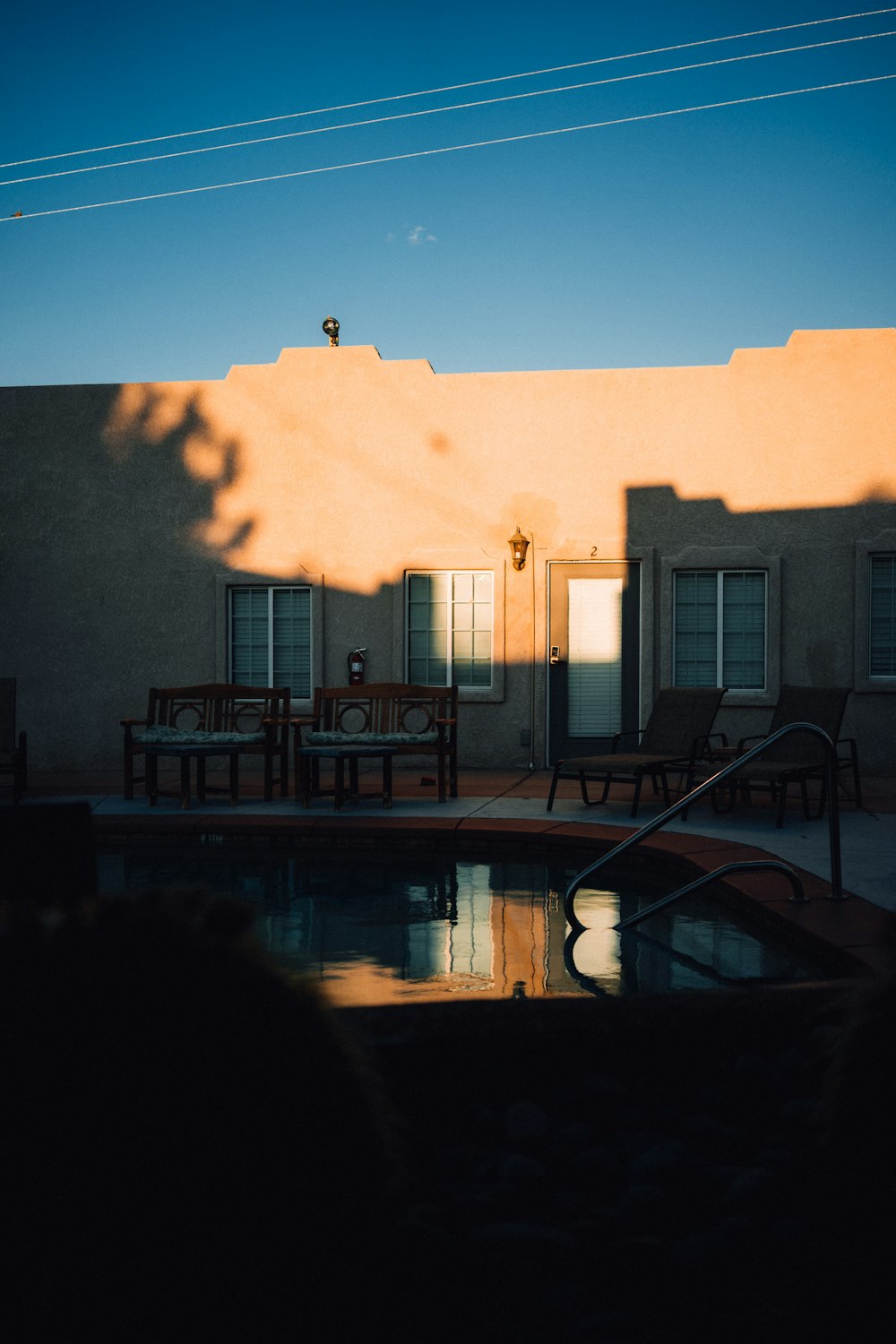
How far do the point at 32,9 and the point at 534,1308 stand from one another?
14.0 meters

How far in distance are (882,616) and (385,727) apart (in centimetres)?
502

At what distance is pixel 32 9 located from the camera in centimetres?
1201

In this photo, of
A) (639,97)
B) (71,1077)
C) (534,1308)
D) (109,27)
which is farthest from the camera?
(639,97)

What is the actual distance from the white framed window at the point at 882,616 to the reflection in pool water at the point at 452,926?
5.36 m

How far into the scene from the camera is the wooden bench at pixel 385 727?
7.71 metres

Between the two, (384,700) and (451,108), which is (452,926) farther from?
(451,108)

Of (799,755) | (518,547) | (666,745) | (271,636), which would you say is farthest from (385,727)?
(271,636)

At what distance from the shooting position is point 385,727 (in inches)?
330

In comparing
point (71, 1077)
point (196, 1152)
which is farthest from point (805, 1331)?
point (71, 1077)

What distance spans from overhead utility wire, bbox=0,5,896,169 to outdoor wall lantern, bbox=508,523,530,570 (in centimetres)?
628

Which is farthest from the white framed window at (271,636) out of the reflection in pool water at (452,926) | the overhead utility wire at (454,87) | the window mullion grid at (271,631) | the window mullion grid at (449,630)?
the overhead utility wire at (454,87)

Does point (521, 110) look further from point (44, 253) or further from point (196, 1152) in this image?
point (196, 1152)

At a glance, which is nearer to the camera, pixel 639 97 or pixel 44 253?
pixel 639 97

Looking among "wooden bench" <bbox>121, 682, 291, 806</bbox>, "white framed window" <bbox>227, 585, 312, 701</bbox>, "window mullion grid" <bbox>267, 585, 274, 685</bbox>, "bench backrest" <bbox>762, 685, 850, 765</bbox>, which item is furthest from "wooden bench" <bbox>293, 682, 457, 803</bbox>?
"bench backrest" <bbox>762, 685, 850, 765</bbox>
